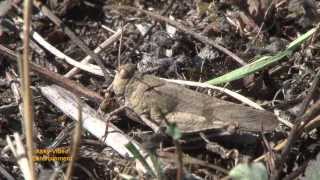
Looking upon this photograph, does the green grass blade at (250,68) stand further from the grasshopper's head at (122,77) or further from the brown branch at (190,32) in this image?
the grasshopper's head at (122,77)

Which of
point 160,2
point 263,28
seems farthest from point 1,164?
point 263,28

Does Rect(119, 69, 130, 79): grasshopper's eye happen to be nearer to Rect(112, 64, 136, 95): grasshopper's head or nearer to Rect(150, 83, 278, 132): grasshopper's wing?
Rect(112, 64, 136, 95): grasshopper's head

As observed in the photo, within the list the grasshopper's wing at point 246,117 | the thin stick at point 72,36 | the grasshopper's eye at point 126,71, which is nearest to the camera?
the grasshopper's wing at point 246,117

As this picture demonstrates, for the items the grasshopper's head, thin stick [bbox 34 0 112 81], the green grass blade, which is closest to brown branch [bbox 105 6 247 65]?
the green grass blade

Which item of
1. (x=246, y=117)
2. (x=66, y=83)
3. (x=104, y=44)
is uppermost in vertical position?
(x=104, y=44)

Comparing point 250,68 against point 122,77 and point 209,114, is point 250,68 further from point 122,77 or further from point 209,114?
point 122,77

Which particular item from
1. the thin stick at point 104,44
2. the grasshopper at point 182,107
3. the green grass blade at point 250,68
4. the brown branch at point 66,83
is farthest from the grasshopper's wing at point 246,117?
the thin stick at point 104,44

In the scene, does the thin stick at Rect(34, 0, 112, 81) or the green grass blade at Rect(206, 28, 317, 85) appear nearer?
the green grass blade at Rect(206, 28, 317, 85)

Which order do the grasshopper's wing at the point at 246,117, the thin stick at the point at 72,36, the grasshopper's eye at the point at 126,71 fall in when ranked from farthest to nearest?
1. the thin stick at the point at 72,36
2. the grasshopper's eye at the point at 126,71
3. the grasshopper's wing at the point at 246,117

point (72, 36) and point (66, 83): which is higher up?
point (72, 36)

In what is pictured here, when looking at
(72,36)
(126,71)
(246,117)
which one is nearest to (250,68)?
(246,117)
